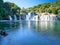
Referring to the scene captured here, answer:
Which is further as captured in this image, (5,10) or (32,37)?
(5,10)

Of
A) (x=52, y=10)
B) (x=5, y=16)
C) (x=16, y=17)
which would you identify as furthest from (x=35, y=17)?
(x=5, y=16)

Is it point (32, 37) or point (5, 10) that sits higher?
point (5, 10)

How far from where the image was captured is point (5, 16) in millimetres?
65062

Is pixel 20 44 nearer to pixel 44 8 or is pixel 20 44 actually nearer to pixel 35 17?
pixel 35 17

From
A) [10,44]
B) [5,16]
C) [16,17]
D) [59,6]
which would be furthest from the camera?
[59,6]

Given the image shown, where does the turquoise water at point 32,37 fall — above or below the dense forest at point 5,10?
below

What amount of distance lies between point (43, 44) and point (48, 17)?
7957 cm

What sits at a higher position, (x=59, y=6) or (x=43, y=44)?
(x=59, y=6)

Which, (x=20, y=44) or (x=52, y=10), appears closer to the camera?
(x=20, y=44)

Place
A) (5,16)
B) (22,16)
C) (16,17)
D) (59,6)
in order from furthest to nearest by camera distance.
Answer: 1. (59,6)
2. (22,16)
3. (16,17)
4. (5,16)

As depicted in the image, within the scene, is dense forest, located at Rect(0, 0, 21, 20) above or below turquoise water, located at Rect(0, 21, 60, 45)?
above

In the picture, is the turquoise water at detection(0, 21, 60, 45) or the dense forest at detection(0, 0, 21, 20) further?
the dense forest at detection(0, 0, 21, 20)

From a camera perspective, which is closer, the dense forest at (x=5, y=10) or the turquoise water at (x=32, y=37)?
the turquoise water at (x=32, y=37)

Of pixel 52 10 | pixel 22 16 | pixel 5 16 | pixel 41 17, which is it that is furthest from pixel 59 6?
pixel 5 16
